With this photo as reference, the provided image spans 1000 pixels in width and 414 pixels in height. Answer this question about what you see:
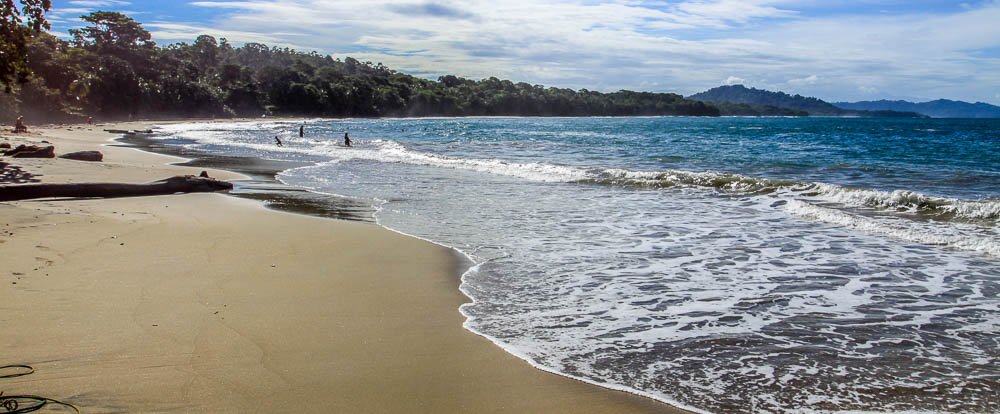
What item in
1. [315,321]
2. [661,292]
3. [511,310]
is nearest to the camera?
[315,321]

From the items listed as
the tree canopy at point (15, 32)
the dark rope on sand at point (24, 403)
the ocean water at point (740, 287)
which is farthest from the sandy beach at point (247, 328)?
the tree canopy at point (15, 32)

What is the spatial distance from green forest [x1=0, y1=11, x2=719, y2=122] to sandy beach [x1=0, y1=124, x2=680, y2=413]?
12.6 meters

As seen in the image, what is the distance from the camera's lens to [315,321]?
5.43m

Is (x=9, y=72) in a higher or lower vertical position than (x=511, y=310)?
higher

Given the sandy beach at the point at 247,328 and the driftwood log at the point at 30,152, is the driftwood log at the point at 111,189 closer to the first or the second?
the sandy beach at the point at 247,328

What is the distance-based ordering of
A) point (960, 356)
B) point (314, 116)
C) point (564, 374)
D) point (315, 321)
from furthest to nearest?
point (314, 116)
point (315, 321)
point (960, 356)
point (564, 374)

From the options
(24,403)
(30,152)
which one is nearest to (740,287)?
(24,403)

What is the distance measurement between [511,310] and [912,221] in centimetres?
896

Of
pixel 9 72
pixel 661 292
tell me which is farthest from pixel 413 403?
pixel 9 72

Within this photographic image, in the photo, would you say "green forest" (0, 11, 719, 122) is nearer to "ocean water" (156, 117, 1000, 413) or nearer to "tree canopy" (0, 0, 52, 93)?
"tree canopy" (0, 0, 52, 93)

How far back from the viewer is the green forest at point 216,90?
59.8 m

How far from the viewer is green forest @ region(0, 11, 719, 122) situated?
59.8 m

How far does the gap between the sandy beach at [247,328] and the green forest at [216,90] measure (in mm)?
12571

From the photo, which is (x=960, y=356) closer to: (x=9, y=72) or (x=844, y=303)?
(x=844, y=303)
